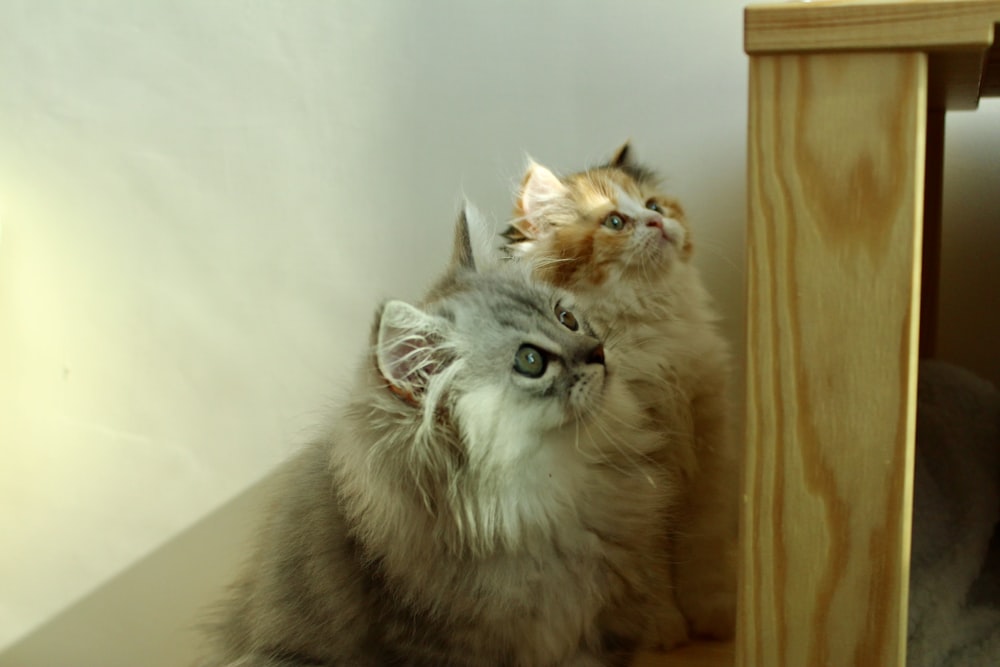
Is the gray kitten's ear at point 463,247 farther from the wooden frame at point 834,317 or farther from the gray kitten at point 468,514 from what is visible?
the wooden frame at point 834,317

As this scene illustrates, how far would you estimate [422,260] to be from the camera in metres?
1.41

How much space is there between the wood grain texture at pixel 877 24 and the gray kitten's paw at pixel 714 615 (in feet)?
2.27

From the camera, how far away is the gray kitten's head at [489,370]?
0.81 meters

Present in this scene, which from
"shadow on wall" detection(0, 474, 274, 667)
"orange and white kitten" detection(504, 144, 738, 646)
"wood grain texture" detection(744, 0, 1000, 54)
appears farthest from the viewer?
"shadow on wall" detection(0, 474, 274, 667)

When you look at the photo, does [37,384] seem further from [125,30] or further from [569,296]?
[569,296]

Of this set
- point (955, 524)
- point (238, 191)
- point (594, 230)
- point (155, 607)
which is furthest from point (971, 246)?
point (155, 607)

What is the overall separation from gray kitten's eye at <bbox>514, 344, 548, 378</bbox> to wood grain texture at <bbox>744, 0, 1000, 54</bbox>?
38 cm

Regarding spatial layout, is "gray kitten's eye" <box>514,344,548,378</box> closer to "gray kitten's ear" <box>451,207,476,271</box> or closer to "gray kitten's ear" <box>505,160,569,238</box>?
"gray kitten's ear" <box>451,207,476,271</box>

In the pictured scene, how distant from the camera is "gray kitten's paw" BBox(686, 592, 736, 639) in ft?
3.37

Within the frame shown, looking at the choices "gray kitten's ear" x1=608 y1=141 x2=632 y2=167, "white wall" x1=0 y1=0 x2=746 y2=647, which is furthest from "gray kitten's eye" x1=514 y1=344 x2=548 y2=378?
"white wall" x1=0 y1=0 x2=746 y2=647

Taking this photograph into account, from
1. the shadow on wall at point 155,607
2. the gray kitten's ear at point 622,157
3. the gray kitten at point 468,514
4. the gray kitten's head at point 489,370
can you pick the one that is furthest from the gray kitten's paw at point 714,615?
the shadow on wall at point 155,607

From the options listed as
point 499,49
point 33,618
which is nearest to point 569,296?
point 499,49

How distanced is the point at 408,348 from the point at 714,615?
535 millimetres

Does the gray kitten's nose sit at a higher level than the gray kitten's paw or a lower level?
higher
